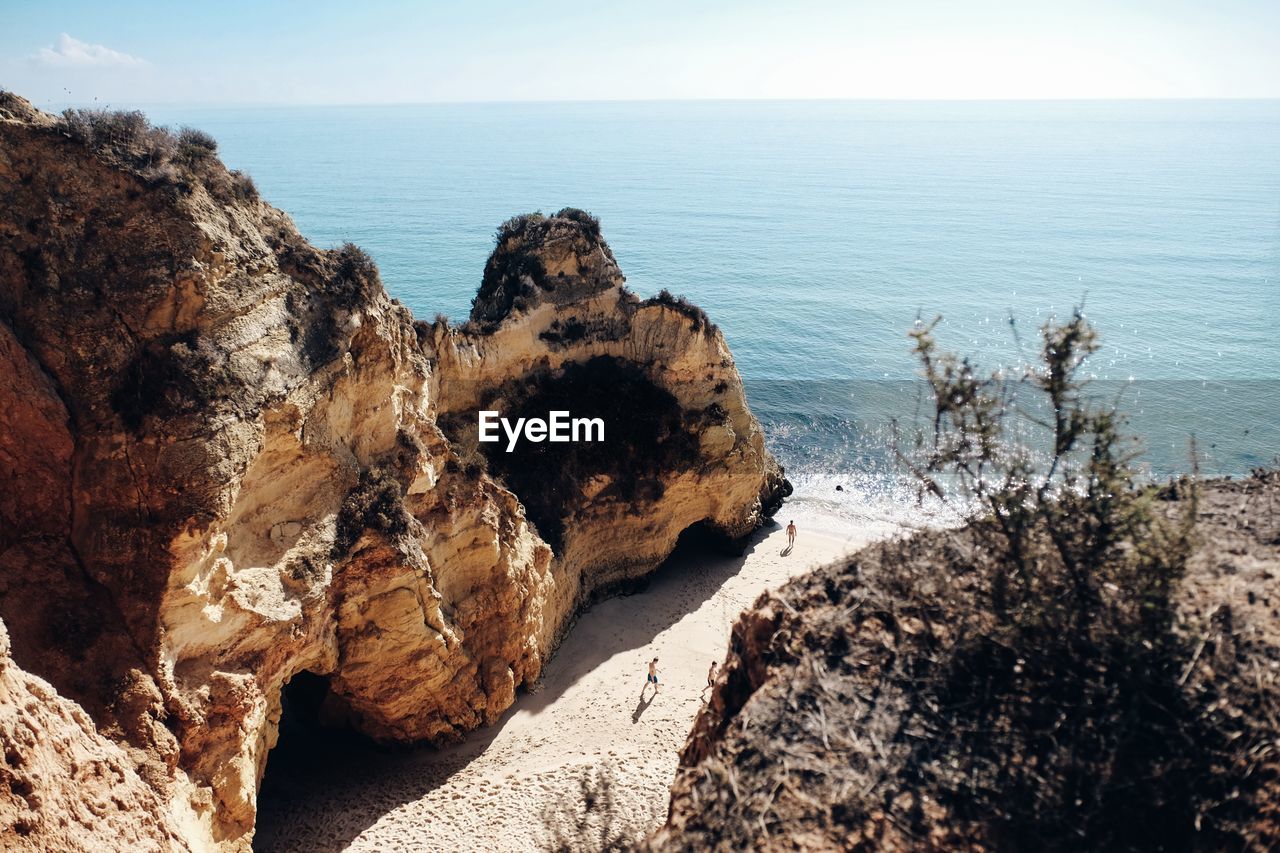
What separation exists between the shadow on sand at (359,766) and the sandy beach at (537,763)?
3 cm

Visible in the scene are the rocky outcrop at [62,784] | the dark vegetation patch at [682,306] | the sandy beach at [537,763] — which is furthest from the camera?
the dark vegetation patch at [682,306]

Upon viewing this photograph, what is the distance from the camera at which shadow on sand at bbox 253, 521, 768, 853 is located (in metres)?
14.4

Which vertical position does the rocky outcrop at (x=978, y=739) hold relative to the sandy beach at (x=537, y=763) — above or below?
above

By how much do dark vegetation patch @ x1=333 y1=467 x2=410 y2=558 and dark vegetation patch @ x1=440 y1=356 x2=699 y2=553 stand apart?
18.4 feet

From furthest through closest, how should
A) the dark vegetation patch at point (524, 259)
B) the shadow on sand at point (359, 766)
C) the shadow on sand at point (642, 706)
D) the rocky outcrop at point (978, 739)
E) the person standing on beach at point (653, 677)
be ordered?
the dark vegetation patch at point (524, 259)
the person standing on beach at point (653, 677)
the shadow on sand at point (642, 706)
the shadow on sand at point (359, 766)
the rocky outcrop at point (978, 739)

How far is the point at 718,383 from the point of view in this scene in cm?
2380

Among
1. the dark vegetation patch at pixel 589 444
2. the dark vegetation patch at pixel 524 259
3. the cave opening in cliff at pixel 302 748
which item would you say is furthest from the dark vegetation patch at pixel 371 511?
the dark vegetation patch at pixel 524 259

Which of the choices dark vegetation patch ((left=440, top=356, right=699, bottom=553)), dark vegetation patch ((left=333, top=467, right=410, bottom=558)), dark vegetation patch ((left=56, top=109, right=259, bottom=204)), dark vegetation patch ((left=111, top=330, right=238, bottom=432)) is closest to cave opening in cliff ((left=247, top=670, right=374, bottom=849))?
dark vegetation patch ((left=333, top=467, right=410, bottom=558))

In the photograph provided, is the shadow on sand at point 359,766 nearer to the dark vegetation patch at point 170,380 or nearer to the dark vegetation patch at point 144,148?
the dark vegetation patch at point 170,380

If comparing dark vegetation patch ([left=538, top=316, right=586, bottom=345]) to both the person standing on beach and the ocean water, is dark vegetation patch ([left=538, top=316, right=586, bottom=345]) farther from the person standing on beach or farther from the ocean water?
the ocean water

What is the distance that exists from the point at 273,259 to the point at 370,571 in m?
5.82

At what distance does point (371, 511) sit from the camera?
538 inches

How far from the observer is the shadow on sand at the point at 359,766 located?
14.4m

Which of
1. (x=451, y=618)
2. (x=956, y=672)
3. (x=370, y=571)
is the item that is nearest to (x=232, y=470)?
(x=370, y=571)
